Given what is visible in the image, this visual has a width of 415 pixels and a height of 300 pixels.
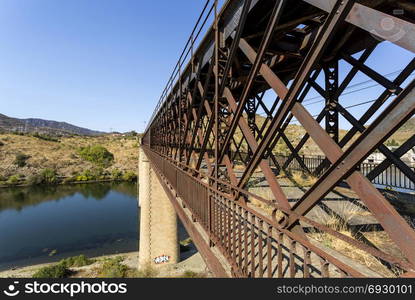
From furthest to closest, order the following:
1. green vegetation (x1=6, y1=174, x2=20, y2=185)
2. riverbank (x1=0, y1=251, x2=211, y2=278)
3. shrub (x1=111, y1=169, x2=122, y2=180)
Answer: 1. shrub (x1=111, y1=169, x2=122, y2=180)
2. green vegetation (x1=6, y1=174, x2=20, y2=185)
3. riverbank (x1=0, y1=251, x2=211, y2=278)

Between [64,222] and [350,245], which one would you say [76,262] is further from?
[350,245]

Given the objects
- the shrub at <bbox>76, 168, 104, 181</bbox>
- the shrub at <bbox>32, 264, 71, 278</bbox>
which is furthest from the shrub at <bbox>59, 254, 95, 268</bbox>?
the shrub at <bbox>76, 168, 104, 181</bbox>

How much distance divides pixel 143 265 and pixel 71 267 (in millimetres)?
10433

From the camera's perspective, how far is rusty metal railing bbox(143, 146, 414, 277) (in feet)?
6.49

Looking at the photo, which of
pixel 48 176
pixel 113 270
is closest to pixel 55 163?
pixel 48 176

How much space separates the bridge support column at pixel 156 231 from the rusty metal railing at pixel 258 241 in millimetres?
17967

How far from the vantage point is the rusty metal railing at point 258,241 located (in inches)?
77.9

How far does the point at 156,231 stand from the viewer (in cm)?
2286

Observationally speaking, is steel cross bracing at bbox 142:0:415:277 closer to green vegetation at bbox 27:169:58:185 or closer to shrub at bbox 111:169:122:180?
shrub at bbox 111:169:122:180

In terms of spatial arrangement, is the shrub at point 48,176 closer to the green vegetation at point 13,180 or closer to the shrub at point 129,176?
the green vegetation at point 13,180

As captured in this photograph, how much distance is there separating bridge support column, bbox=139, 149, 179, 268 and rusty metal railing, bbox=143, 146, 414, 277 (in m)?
18.0

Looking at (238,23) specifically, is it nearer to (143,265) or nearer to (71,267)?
(143,265)

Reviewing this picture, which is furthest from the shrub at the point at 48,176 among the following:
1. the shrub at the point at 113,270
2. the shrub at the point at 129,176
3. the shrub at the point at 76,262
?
the shrub at the point at 113,270

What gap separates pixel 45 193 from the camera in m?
57.3
